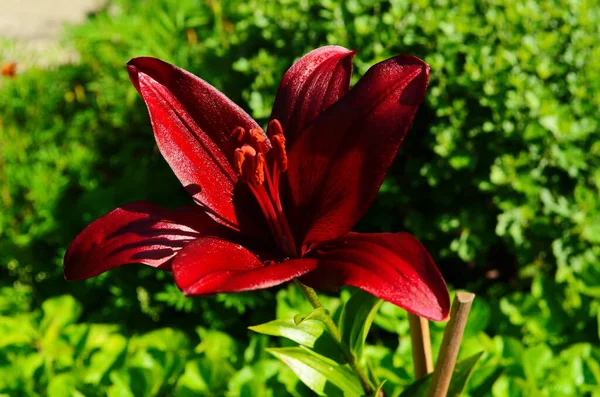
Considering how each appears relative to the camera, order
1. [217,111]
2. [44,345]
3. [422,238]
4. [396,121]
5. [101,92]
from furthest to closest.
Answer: [101,92] < [422,238] < [44,345] < [217,111] < [396,121]

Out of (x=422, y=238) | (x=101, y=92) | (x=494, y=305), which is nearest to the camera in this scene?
(x=494, y=305)

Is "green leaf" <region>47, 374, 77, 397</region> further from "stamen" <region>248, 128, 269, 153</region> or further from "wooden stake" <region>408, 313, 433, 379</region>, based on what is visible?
"stamen" <region>248, 128, 269, 153</region>

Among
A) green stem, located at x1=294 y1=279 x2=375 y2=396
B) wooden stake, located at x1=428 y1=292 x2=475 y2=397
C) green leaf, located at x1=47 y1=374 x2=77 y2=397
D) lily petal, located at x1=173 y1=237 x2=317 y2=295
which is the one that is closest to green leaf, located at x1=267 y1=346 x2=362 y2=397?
green stem, located at x1=294 y1=279 x2=375 y2=396

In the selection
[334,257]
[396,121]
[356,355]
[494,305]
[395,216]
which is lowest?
[494,305]

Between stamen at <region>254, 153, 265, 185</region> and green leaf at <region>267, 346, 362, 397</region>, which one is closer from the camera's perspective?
stamen at <region>254, 153, 265, 185</region>

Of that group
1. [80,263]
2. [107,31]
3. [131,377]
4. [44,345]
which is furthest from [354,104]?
[107,31]

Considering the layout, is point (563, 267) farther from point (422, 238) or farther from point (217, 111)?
point (217, 111)

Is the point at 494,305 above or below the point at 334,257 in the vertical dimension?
below

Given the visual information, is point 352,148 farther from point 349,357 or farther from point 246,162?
point 349,357
